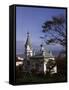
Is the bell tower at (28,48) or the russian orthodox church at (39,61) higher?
the bell tower at (28,48)

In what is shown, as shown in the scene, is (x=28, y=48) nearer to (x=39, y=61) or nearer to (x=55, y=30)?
(x=39, y=61)

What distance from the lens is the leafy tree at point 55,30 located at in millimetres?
2953

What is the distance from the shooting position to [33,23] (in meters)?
2.91

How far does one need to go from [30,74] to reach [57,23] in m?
0.52

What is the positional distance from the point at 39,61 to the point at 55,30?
1.03ft

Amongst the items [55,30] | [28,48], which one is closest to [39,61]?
[28,48]

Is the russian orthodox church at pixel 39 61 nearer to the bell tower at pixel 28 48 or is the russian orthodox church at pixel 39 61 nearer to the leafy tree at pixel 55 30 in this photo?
the bell tower at pixel 28 48

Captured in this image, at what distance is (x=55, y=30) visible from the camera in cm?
299

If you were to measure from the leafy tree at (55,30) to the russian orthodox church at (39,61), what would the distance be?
0.35 ft

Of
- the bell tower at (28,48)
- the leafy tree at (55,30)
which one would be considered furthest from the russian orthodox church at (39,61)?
the leafy tree at (55,30)

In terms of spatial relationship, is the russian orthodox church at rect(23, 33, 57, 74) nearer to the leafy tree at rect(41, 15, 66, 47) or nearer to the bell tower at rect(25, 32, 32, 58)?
the bell tower at rect(25, 32, 32, 58)

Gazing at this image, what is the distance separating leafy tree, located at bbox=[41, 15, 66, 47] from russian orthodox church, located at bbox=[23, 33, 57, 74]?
11 centimetres

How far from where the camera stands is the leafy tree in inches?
116
